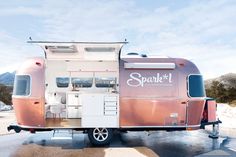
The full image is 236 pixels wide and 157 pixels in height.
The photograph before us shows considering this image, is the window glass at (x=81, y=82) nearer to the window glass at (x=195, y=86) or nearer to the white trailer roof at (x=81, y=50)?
the white trailer roof at (x=81, y=50)

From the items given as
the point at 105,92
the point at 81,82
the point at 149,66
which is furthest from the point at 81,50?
the point at 149,66

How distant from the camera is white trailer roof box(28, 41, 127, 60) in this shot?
33.1ft

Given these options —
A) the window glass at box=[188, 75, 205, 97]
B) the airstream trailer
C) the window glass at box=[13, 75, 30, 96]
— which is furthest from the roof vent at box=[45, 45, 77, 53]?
the window glass at box=[188, 75, 205, 97]

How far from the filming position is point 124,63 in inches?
431

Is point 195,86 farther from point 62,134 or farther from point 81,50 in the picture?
point 62,134

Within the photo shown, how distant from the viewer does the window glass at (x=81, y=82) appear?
11.5m

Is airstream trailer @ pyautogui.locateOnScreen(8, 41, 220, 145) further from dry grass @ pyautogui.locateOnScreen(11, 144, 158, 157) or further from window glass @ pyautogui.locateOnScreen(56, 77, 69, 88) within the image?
dry grass @ pyautogui.locateOnScreen(11, 144, 158, 157)

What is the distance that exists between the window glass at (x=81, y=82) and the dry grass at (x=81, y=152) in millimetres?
2253

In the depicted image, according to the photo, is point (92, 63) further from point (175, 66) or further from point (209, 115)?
point (209, 115)

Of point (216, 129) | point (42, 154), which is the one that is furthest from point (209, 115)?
point (42, 154)

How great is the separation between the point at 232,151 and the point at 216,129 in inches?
120

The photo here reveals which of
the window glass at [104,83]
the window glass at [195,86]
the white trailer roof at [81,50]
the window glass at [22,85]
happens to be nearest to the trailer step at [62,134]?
the window glass at [22,85]

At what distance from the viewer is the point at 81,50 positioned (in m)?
10.7

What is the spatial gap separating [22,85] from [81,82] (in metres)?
1.98
